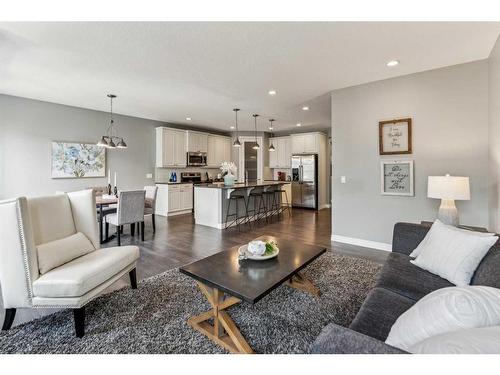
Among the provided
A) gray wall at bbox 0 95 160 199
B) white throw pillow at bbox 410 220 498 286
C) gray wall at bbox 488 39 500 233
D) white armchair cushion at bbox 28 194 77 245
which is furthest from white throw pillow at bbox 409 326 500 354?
gray wall at bbox 0 95 160 199

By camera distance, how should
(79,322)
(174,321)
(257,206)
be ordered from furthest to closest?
(257,206), (174,321), (79,322)

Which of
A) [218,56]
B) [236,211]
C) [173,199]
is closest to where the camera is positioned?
[218,56]

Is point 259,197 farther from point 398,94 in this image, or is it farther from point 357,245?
point 398,94

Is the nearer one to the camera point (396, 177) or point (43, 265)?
point (43, 265)

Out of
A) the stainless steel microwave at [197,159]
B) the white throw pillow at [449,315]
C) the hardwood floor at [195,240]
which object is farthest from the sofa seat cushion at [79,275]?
the stainless steel microwave at [197,159]

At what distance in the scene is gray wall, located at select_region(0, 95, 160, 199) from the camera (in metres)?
4.60

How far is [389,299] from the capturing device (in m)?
1.50

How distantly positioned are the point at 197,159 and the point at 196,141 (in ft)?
1.83

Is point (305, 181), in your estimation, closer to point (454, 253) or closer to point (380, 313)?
point (454, 253)

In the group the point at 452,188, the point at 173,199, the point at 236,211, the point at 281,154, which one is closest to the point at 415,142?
the point at 452,188

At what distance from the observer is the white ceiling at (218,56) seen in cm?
243

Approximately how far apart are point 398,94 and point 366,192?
1.54 meters

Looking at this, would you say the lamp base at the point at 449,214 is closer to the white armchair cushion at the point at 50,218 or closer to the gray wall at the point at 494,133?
the gray wall at the point at 494,133
